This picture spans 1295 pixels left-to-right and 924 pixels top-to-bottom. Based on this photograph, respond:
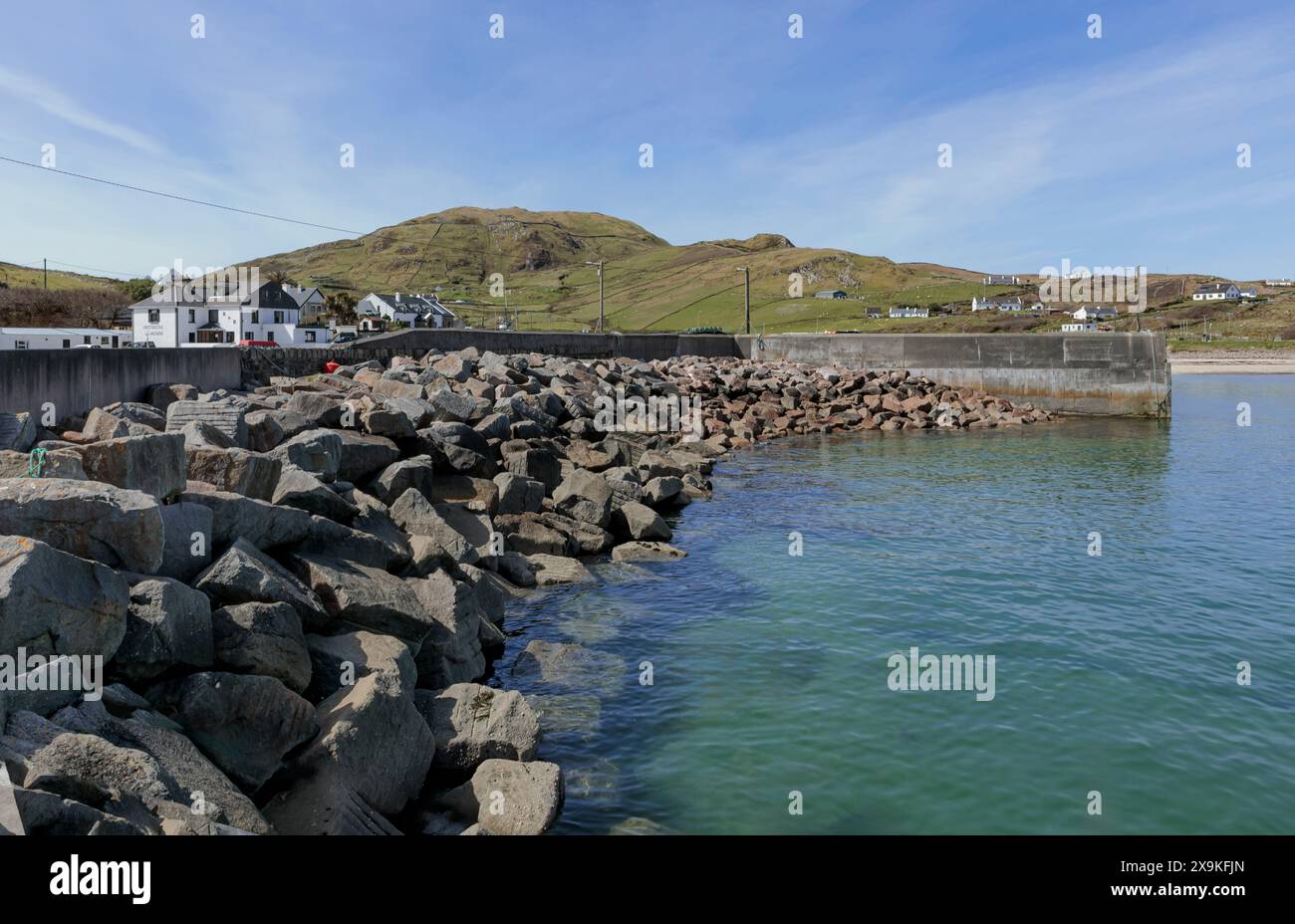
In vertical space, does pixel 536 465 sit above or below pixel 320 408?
below

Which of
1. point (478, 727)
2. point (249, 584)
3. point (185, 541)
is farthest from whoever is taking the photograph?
point (185, 541)

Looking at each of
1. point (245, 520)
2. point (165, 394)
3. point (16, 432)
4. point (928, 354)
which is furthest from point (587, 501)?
point (928, 354)

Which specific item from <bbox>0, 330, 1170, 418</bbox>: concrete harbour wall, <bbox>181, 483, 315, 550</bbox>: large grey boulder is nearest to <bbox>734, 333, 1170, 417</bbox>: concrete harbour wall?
<bbox>0, 330, 1170, 418</bbox>: concrete harbour wall

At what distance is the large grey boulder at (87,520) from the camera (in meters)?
7.68

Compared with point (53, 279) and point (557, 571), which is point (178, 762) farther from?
point (53, 279)

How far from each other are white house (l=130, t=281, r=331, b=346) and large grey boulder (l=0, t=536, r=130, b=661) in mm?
61227

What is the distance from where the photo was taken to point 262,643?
317 inches

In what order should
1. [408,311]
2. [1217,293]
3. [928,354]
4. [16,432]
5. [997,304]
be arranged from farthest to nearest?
[1217,293], [997,304], [408,311], [928,354], [16,432]

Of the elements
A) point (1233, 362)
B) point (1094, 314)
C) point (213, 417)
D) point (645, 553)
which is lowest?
point (645, 553)

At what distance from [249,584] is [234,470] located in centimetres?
319

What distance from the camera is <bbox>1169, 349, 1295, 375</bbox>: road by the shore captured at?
99562 mm

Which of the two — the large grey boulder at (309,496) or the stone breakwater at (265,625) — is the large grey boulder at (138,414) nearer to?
the stone breakwater at (265,625)

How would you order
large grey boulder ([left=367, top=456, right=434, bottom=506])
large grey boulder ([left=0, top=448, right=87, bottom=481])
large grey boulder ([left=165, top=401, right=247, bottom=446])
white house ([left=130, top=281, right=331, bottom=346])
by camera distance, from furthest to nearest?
1. white house ([left=130, top=281, right=331, bottom=346])
2. large grey boulder ([left=367, top=456, right=434, bottom=506])
3. large grey boulder ([left=165, top=401, right=247, bottom=446])
4. large grey boulder ([left=0, top=448, right=87, bottom=481])

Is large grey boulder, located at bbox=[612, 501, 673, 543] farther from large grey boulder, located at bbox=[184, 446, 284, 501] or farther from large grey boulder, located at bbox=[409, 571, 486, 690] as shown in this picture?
large grey boulder, located at bbox=[184, 446, 284, 501]
